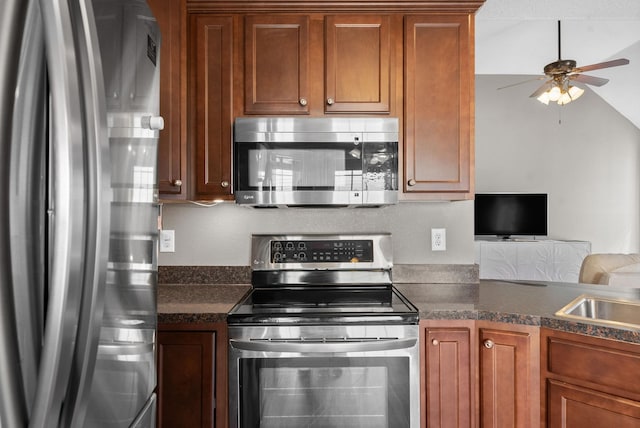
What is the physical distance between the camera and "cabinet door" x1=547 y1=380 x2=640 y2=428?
4.11 ft

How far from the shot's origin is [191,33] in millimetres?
1862

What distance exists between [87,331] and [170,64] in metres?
1.39

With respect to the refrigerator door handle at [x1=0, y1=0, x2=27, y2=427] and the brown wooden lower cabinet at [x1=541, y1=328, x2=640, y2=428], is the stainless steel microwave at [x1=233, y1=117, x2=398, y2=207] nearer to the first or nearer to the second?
the brown wooden lower cabinet at [x1=541, y1=328, x2=640, y2=428]

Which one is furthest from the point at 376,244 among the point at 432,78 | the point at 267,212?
the point at 432,78


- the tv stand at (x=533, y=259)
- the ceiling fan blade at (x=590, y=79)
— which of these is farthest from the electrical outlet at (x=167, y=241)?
the tv stand at (x=533, y=259)

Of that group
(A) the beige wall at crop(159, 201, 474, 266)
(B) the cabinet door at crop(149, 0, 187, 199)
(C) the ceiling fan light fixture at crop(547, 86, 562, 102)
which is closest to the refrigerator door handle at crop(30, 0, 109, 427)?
(B) the cabinet door at crop(149, 0, 187, 199)

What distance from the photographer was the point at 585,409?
1334 mm

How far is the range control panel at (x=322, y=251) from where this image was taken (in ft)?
6.79

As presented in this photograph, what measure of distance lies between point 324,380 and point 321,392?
0.05m

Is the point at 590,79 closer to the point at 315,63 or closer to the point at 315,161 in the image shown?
the point at 315,63

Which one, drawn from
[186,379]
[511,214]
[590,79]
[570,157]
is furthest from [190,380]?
[570,157]

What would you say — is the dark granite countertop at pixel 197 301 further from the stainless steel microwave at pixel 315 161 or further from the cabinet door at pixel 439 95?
the cabinet door at pixel 439 95

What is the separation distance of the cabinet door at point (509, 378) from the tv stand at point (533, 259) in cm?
424

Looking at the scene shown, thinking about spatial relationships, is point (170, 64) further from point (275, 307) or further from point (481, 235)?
point (481, 235)
